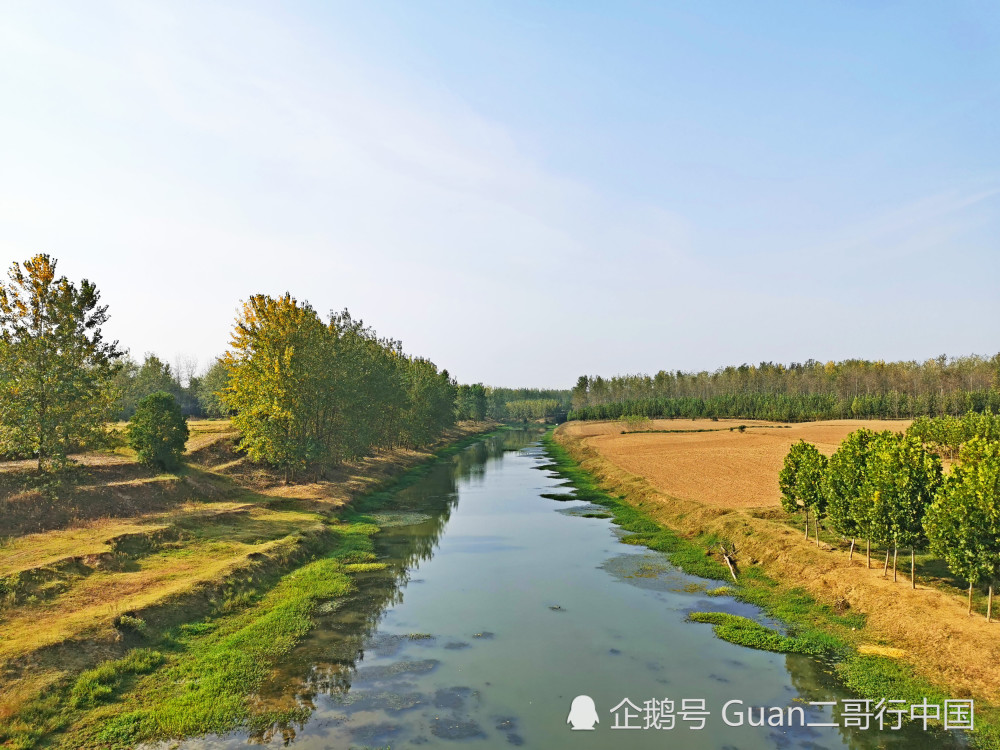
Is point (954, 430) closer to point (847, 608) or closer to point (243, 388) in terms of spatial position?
point (847, 608)

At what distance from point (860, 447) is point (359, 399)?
47.3 m

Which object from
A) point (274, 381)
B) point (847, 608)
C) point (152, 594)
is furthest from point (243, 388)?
point (847, 608)

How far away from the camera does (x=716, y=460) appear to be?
80.1 meters

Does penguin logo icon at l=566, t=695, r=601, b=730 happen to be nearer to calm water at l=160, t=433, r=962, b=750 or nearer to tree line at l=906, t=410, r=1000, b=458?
calm water at l=160, t=433, r=962, b=750

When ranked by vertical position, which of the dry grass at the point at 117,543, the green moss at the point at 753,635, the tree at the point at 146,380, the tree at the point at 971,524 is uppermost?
the tree at the point at 146,380

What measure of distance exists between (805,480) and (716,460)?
48.1 metres

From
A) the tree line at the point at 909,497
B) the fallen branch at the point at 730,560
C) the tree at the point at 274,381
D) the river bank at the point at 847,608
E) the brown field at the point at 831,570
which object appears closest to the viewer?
the river bank at the point at 847,608

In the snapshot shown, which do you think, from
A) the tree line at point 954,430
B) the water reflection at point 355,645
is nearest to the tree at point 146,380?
the water reflection at point 355,645

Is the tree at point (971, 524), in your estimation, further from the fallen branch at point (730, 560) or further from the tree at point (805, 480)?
the fallen branch at point (730, 560)

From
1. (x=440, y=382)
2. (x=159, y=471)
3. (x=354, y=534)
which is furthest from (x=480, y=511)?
(x=440, y=382)

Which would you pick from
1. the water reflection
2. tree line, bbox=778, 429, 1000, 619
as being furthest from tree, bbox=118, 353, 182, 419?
tree line, bbox=778, 429, 1000, 619

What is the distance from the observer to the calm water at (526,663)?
17.2 meters

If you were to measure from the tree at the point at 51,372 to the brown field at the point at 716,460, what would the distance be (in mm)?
45401

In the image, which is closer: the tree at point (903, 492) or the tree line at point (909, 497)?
the tree line at point (909, 497)
